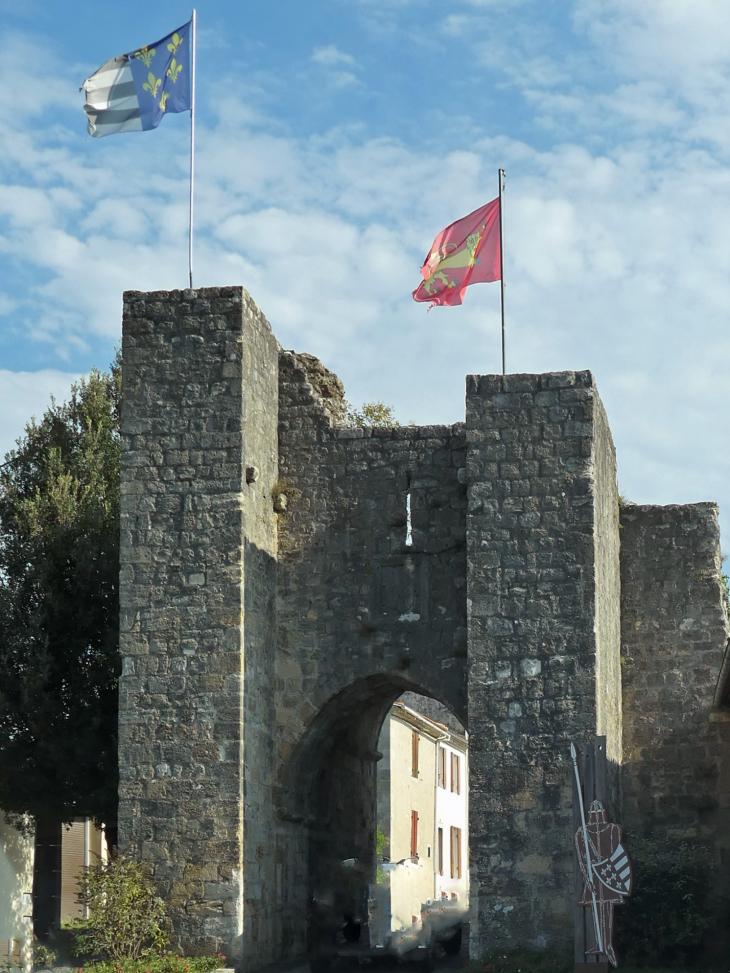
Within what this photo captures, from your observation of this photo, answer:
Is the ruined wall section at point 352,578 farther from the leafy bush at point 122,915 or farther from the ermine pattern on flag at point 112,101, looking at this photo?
the ermine pattern on flag at point 112,101

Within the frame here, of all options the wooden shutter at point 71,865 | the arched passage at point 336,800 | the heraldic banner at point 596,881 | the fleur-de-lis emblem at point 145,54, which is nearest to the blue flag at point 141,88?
the fleur-de-lis emblem at point 145,54

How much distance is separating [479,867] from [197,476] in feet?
14.4

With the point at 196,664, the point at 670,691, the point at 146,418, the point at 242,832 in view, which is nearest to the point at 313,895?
the point at 242,832

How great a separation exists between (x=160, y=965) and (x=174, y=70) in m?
8.46

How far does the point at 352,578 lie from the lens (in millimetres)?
13906

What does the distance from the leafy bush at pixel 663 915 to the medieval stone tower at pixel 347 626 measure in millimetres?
847

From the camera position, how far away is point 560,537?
12.8m

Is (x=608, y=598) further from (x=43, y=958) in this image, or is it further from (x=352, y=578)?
(x=43, y=958)

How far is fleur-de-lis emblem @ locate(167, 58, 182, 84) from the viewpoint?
1392 centimetres

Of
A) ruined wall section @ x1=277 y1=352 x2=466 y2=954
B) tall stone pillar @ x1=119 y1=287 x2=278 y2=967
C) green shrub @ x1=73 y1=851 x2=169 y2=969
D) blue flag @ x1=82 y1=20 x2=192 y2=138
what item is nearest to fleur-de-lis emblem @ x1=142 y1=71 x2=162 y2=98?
blue flag @ x1=82 y1=20 x2=192 y2=138

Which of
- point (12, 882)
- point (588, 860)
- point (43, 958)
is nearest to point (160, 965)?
point (43, 958)

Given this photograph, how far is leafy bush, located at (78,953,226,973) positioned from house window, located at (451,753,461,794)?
22.4 meters

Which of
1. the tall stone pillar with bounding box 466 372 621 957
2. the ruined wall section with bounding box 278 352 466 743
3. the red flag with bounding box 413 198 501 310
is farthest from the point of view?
the red flag with bounding box 413 198 501 310

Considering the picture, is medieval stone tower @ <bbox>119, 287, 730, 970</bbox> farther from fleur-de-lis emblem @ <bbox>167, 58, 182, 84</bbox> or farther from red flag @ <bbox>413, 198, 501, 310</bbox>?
fleur-de-lis emblem @ <bbox>167, 58, 182, 84</bbox>
